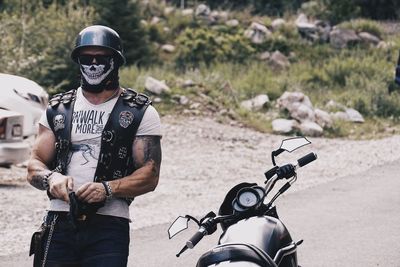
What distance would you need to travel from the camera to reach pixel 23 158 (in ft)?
36.2

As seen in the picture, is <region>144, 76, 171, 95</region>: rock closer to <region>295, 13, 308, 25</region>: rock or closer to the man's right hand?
<region>295, 13, 308, 25</region>: rock

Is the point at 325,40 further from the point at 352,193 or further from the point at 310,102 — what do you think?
the point at 352,193

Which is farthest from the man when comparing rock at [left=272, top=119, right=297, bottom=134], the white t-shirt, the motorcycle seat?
rock at [left=272, top=119, right=297, bottom=134]

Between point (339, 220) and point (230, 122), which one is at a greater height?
point (339, 220)

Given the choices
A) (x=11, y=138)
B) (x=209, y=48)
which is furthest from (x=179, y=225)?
(x=209, y=48)

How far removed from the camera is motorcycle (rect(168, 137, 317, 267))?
11.4ft

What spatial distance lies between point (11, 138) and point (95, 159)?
689 cm

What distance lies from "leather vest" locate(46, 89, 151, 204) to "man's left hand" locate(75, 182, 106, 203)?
137mm

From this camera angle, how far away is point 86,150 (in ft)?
13.8

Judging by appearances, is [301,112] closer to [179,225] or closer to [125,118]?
[125,118]

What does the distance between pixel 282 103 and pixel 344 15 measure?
1423cm

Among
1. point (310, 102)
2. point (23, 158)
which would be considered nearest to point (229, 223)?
point (23, 158)

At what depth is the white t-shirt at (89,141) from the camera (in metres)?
4.18

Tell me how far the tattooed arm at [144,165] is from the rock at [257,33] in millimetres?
25320
